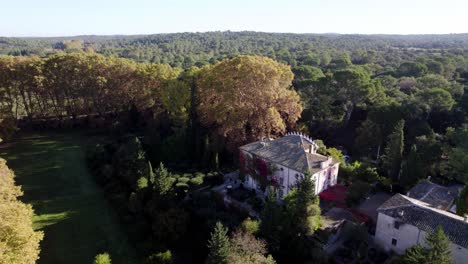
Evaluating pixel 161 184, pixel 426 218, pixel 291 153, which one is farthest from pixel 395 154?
pixel 161 184

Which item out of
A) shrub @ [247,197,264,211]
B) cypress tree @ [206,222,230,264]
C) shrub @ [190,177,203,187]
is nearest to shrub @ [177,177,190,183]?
shrub @ [190,177,203,187]

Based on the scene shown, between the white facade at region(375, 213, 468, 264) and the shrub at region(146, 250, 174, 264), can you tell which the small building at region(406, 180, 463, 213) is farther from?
the shrub at region(146, 250, 174, 264)

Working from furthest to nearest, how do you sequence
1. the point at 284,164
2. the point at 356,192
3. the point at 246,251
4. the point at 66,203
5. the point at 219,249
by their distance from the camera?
the point at 66,203 < the point at 284,164 < the point at 356,192 < the point at 246,251 < the point at 219,249

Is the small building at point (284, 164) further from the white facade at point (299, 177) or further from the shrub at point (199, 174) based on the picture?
the shrub at point (199, 174)

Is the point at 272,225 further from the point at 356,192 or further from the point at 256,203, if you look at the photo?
the point at 356,192

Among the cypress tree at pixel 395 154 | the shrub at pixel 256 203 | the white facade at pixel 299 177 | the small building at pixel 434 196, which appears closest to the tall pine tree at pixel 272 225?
the shrub at pixel 256 203

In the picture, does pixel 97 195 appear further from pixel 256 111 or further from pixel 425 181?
pixel 425 181
